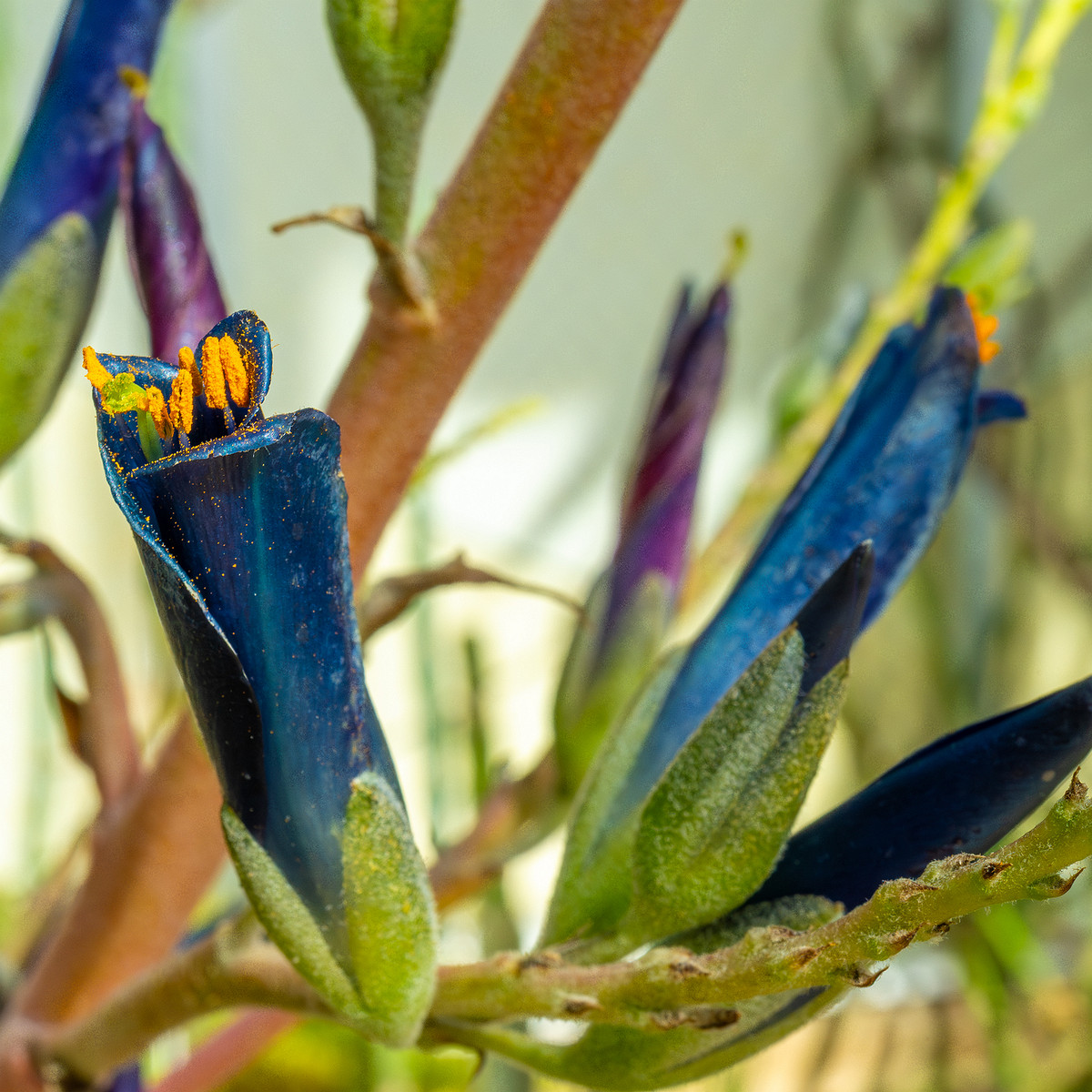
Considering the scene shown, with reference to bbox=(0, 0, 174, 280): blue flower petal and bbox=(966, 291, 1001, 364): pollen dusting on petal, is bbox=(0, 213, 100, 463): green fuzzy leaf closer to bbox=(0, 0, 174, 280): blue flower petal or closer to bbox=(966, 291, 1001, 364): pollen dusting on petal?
bbox=(0, 0, 174, 280): blue flower petal

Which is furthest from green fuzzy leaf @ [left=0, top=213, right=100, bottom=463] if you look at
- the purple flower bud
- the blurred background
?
the blurred background

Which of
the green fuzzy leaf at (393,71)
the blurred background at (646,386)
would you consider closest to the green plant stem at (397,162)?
the green fuzzy leaf at (393,71)

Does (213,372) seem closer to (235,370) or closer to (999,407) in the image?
(235,370)

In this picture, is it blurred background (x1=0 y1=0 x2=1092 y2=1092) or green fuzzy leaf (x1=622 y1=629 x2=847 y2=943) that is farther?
blurred background (x1=0 y1=0 x2=1092 y2=1092)

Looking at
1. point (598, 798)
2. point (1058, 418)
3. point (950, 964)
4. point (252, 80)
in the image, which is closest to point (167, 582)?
point (598, 798)

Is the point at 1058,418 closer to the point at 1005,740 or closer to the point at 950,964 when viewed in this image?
the point at 950,964

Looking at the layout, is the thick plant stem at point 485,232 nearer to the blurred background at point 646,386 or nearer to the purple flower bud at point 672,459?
the purple flower bud at point 672,459

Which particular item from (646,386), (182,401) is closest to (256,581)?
(182,401)
